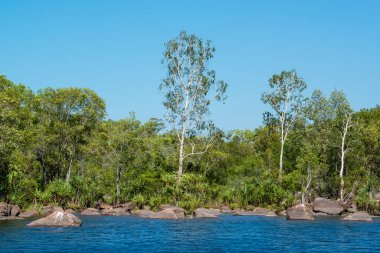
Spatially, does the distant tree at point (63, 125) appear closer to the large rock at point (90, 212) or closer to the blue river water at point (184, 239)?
the large rock at point (90, 212)

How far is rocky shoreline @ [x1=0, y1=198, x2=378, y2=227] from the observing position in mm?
38469

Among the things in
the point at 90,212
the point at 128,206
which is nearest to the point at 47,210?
the point at 90,212

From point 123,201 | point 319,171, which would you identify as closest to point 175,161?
point 123,201

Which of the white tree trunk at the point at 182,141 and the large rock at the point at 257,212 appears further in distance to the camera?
the white tree trunk at the point at 182,141

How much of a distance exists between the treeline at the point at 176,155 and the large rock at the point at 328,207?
165 inches

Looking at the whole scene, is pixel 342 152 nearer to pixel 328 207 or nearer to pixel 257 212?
pixel 328 207

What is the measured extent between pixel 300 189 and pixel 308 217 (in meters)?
15.6

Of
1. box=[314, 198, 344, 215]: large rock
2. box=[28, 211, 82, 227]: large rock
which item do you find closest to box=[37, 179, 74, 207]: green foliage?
box=[28, 211, 82, 227]: large rock

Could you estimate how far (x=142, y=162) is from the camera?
6500cm

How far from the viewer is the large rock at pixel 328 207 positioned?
191 feet

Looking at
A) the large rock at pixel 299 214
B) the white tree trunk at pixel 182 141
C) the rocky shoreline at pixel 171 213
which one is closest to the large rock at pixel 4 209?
the rocky shoreline at pixel 171 213

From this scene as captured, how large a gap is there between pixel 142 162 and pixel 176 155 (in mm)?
5044

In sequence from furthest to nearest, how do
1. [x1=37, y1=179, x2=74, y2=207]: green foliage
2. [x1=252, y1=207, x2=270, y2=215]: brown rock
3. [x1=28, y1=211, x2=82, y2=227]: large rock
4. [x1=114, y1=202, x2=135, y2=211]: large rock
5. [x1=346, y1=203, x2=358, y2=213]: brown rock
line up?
[x1=346, y1=203, x2=358, y2=213]: brown rock
[x1=252, y1=207, x2=270, y2=215]: brown rock
[x1=114, y1=202, x2=135, y2=211]: large rock
[x1=37, y1=179, x2=74, y2=207]: green foliage
[x1=28, y1=211, x2=82, y2=227]: large rock

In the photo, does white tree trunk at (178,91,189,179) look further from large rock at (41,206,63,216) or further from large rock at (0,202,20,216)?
large rock at (0,202,20,216)
